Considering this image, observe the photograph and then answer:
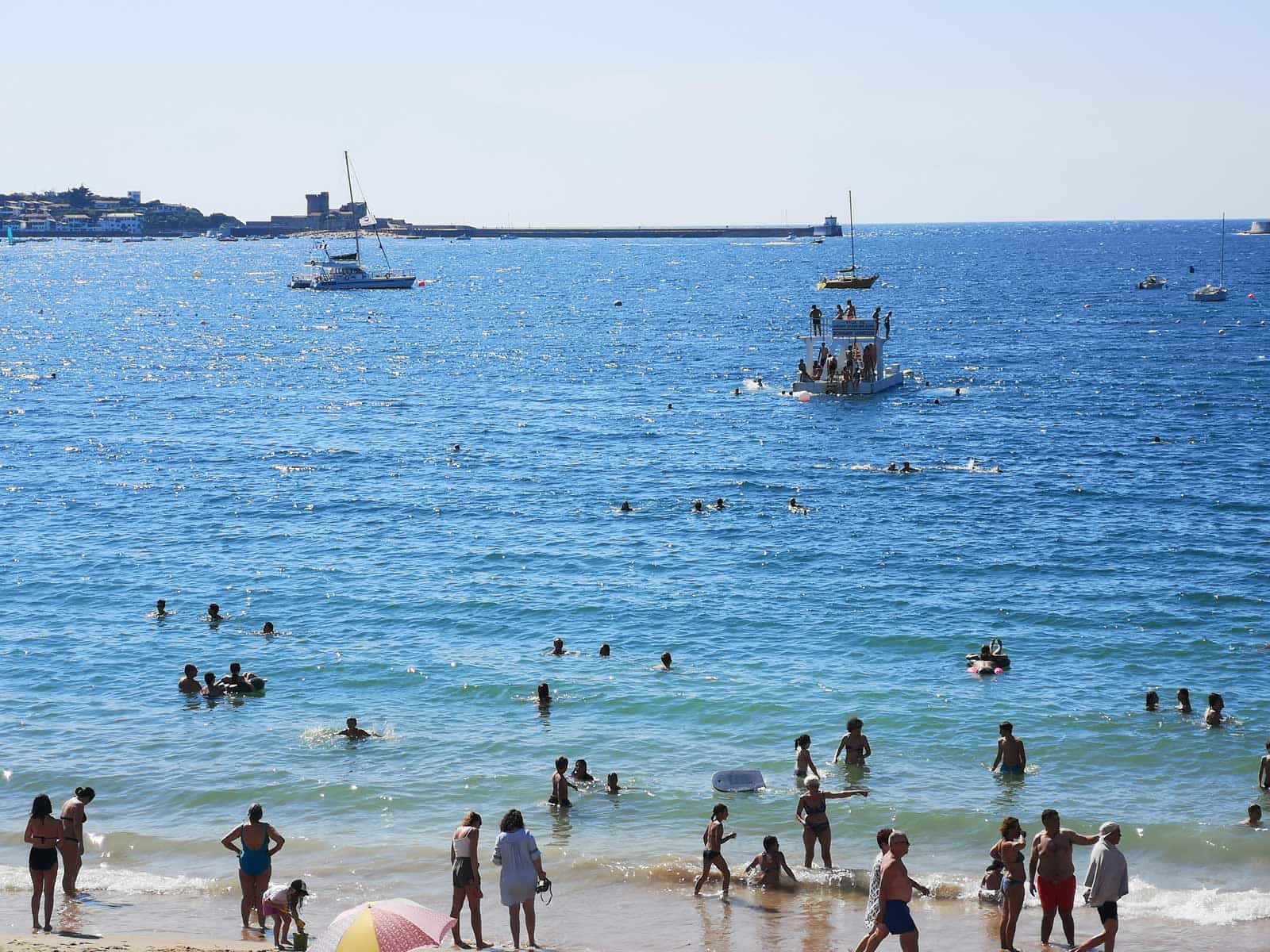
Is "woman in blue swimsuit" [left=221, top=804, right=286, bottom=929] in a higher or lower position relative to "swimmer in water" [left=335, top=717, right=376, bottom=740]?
higher

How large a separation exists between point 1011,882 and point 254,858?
9.25 meters

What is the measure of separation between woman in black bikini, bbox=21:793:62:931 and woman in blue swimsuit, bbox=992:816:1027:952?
38.6ft

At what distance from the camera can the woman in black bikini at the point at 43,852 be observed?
16.9m

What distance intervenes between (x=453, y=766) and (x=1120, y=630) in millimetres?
16211

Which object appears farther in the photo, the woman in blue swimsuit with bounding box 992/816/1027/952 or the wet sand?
the wet sand

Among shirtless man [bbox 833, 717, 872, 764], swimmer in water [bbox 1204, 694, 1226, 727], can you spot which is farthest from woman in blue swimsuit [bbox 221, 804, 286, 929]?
swimmer in water [bbox 1204, 694, 1226, 727]

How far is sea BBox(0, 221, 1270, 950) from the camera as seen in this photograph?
20031 mm

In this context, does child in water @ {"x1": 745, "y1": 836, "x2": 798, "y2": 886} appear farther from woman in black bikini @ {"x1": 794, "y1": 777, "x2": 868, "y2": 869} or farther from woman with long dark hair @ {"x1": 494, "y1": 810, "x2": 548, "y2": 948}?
woman with long dark hair @ {"x1": 494, "y1": 810, "x2": 548, "y2": 948}

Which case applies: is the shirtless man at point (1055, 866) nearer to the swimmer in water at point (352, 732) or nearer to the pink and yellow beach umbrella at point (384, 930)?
the pink and yellow beach umbrella at point (384, 930)

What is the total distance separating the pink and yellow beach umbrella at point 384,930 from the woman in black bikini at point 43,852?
17.5ft

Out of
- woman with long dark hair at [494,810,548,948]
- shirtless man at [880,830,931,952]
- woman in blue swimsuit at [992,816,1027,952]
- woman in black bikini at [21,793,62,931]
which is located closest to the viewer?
shirtless man at [880,830,931,952]

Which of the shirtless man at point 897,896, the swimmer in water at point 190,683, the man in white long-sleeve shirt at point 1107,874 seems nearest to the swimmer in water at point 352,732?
the swimmer in water at point 190,683

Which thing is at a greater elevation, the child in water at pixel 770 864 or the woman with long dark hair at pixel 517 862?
the woman with long dark hair at pixel 517 862

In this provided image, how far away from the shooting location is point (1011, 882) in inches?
641
